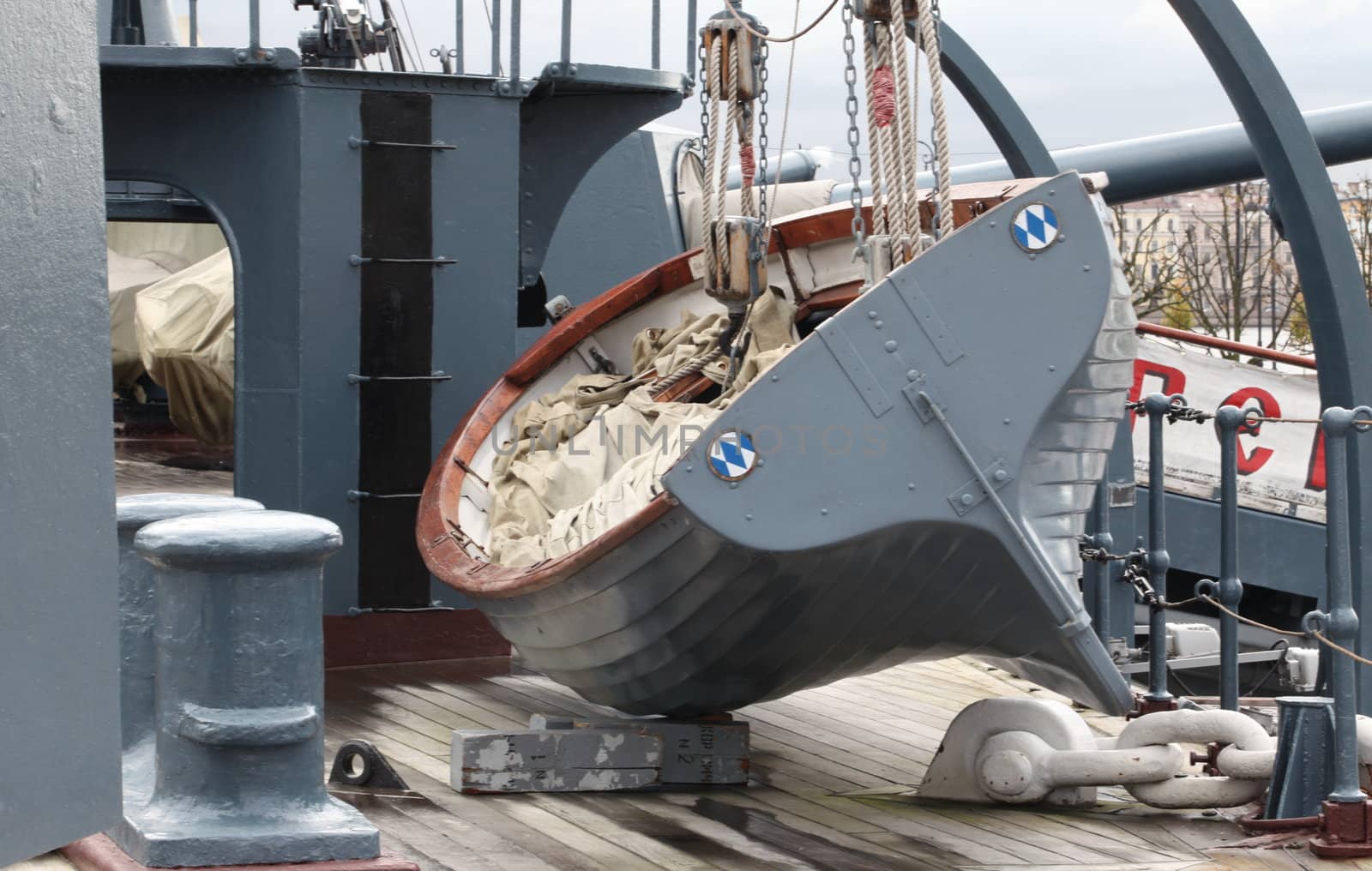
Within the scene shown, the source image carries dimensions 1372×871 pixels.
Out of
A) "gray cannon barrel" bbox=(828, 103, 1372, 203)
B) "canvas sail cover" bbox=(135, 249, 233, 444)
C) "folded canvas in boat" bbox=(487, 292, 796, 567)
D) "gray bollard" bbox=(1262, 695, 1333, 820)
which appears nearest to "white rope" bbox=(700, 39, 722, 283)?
"folded canvas in boat" bbox=(487, 292, 796, 567)

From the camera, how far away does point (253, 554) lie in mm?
3348

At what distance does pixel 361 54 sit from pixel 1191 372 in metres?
5.73

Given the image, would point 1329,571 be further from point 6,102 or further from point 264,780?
point 6,102

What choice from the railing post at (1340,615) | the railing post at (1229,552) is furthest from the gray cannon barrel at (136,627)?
the railing post at (1229,552)

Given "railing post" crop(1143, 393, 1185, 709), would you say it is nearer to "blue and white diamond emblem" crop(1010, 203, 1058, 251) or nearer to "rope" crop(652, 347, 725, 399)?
"blue and white diamond emblem" crop(1010, 203, 1058, 251)

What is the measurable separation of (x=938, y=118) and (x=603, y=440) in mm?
2174

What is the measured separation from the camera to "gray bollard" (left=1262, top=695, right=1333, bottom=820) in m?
4.80

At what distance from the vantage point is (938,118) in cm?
513

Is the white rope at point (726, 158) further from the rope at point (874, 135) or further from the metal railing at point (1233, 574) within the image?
the metal railing at point (1233, 574)

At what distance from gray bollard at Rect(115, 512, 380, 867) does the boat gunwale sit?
1.45 meters

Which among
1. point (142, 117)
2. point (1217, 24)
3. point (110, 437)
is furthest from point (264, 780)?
point (142, 117)

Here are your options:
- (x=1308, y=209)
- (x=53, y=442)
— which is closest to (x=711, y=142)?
(x=1308, y=209)

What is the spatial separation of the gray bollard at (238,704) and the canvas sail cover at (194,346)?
1105cm

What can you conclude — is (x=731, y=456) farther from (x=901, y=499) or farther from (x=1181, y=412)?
(x=1181, y=412)
